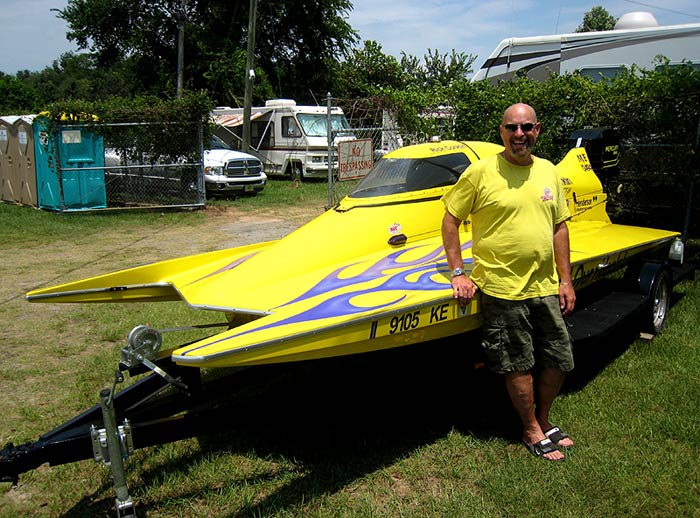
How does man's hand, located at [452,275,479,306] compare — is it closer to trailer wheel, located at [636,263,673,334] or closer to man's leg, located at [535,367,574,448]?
man's leg, located at [535,367,574,448]

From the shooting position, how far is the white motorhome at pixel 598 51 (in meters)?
11.5

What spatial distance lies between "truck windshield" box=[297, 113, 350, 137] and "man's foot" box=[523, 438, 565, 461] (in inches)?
692

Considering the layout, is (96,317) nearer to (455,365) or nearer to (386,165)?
(386,165)

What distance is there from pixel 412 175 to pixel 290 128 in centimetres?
1642

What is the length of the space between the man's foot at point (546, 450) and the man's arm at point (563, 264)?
0.85 m

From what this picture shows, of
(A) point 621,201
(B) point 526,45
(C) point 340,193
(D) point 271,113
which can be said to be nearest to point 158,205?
(C) point 340,193

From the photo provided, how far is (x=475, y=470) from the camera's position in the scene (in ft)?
12.2

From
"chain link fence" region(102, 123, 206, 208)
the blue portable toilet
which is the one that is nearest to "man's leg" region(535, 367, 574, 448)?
"chain link fence" region(102, 123, 206, 208)

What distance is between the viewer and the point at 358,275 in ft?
13.6

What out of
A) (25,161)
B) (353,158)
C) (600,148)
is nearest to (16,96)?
(25,161)

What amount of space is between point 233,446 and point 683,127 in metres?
7.63

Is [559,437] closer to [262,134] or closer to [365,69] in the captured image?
[262,134]

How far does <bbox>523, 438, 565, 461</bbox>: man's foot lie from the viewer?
3.76m

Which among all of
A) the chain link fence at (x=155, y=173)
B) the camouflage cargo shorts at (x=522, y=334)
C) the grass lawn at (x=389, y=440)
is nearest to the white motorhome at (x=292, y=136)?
the chain link fence at (x=155, y=173)
